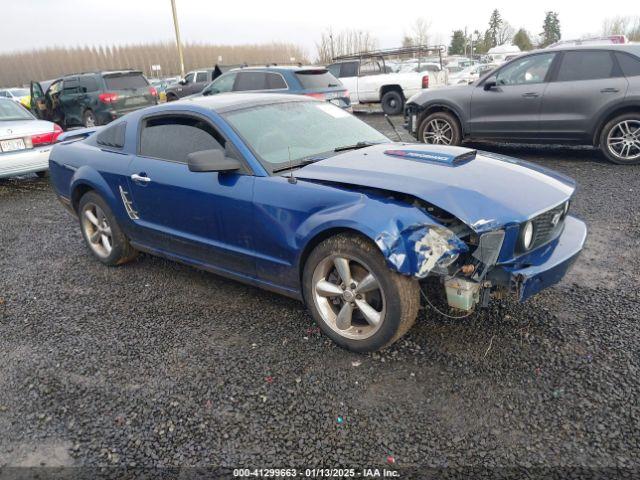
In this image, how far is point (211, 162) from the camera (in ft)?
10.4

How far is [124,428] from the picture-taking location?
8.19 feet

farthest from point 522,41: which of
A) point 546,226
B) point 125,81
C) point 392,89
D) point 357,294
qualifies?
point 357,294

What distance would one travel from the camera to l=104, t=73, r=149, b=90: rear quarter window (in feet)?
45.0

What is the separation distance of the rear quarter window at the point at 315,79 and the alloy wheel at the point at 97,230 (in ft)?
22.1

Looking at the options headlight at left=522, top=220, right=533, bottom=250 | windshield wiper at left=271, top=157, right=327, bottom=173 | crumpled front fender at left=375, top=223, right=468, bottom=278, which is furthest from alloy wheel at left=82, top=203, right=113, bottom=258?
headlight at left=522, top=220, right=533, bottom=250

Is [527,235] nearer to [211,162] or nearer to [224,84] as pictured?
[211,162]

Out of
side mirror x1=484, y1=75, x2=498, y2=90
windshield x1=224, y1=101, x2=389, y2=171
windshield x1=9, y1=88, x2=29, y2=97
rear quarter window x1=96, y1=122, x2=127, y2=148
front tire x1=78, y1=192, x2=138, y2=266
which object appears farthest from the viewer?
windshield x1=9, y1=88, x2=29, y2=97

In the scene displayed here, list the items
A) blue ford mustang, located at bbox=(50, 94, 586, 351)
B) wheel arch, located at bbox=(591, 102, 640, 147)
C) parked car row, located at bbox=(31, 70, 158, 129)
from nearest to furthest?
1. blue ford mustang, located at bbox=(50, 94, 586, 351)
2. wheel arch, located at bbox=(591, 102, 640, 147)
3. parked car row, located at bbox=(31, 70, 158, 129)

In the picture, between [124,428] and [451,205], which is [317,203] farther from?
[124,428]

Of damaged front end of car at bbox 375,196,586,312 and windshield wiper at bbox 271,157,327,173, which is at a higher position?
windshield wiper at bbox 271,157,327,173

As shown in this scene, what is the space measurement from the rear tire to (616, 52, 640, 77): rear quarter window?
859 centimetres

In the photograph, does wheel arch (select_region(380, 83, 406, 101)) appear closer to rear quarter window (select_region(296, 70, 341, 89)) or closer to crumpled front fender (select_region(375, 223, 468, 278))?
rear quarter window (select_region(296, 70, 341, 89))

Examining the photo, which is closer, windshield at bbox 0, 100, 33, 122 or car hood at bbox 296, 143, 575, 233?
car hood at bbox 296, 143, 575, 233

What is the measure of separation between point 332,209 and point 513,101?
601 cm
